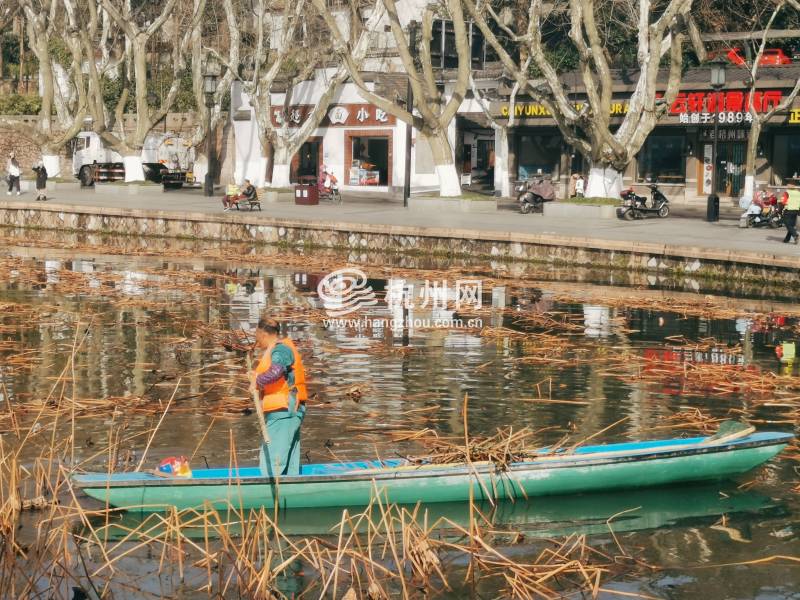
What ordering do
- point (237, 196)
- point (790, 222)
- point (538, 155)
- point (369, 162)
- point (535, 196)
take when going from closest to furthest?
point (790, 222), point (237, 196), point (535, 196), point (538, 155), point (369, 162)

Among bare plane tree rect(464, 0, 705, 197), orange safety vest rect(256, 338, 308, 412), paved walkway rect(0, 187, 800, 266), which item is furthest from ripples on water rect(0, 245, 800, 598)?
bare plane tree rect(464, 0, 705, 197)

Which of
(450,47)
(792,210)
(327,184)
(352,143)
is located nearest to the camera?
(792,210)

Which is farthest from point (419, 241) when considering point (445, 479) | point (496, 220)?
point (445, 479)

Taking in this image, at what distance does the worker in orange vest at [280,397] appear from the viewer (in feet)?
32.9

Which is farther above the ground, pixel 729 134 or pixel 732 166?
pixel 729 134

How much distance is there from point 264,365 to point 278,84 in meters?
47.4

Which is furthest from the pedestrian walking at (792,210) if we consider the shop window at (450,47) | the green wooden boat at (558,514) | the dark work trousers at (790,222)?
the shop window at (450,47)

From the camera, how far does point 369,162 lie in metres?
55.5

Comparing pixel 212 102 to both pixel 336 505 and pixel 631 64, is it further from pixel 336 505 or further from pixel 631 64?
pixel 336 505

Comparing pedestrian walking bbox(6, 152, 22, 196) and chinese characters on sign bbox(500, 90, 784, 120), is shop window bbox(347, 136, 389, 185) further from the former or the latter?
pedestrian walking bbox(6, 152, 22, 196)

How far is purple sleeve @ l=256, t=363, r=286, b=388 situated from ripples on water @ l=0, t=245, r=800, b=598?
8.69 ft

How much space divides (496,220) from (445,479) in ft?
84.6

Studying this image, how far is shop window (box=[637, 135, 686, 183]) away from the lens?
47344mm

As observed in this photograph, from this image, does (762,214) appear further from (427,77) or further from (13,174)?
(13,174)
